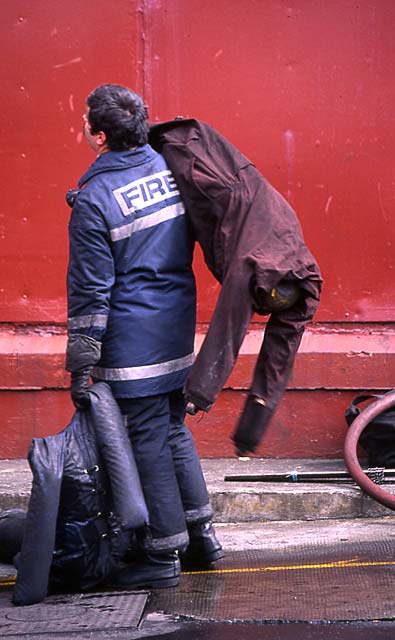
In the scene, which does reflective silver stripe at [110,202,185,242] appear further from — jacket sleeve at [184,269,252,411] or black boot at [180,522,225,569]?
black boot at [180,522,225,569]

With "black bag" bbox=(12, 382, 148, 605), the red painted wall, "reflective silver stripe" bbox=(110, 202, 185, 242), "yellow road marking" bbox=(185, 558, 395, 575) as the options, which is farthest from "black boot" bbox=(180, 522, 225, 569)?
the red painted wall

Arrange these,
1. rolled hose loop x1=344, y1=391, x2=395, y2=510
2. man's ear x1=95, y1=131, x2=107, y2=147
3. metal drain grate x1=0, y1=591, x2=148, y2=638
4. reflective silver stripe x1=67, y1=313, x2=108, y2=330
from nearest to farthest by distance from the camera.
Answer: metal drain grate x1=0, y1=591, x2=148, y2=638 → reflective silver stripe x1=67, y1=313, x2=108, y2=330 → man's ear x1=95, y1=131, x2=107, y2=147 → rolled hose loop x1=344, y1=391, x2=395, y2=510

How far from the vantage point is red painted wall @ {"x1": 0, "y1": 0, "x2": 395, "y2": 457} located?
23.9 feet

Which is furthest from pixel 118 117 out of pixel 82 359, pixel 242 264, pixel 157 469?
pixel 157 469

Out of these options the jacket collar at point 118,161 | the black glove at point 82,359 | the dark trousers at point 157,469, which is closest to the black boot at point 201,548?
the dark trousers at point 157,469

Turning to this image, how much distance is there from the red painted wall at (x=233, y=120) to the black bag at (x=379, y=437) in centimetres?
39

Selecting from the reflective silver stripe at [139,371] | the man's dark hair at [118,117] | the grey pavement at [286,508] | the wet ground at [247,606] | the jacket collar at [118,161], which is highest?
the man's dark hair at [118,117]

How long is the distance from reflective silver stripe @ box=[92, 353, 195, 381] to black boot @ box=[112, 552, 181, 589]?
2.43 ft

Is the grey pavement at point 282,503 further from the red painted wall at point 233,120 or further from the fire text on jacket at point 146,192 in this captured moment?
the fire text on jacket at point 146,192

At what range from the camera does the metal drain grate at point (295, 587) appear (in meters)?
4.74

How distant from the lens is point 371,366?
23.9ft

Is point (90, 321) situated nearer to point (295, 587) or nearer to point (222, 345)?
point (222, 345)

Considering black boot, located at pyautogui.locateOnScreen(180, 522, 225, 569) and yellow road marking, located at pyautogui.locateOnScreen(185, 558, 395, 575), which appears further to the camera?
black boot, located at pyautogui.locateOnScreen(180, 522, 225, 569)

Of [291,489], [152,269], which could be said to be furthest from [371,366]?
[152,269]
